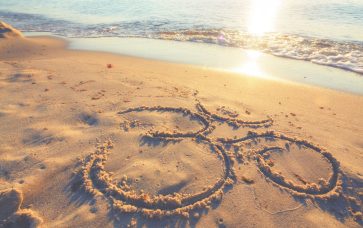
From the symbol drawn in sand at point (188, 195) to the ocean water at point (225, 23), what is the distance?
4560 millimetres

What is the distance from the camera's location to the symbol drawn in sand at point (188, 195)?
9.41 feet

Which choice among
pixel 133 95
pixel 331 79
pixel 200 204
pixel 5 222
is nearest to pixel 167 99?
pixel 133 95

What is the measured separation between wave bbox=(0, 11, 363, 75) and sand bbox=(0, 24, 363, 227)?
263 centimetres

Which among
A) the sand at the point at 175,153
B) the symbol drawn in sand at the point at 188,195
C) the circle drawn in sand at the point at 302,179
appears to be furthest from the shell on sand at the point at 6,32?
the circle drawn in sand at the point at 302,179

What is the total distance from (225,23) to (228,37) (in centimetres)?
268

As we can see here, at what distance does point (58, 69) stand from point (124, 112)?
9.22ft

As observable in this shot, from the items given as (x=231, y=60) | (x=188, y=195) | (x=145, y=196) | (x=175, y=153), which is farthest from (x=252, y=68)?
(x=145, y=196)

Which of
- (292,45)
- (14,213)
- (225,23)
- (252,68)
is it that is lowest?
(14,213)

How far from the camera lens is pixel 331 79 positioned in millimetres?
6266

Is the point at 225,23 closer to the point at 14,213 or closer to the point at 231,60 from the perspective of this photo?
the point at 231,60

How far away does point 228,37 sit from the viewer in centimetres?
994

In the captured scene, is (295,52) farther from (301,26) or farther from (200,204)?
(200,204)

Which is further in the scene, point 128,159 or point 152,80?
point 152,80

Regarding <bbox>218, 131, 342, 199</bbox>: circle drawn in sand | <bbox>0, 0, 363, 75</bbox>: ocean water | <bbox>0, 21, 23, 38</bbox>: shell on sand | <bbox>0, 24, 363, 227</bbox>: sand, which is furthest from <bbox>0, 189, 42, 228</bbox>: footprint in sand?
<bbox>0, 21, 23, 38</bbox>: shell on sand
